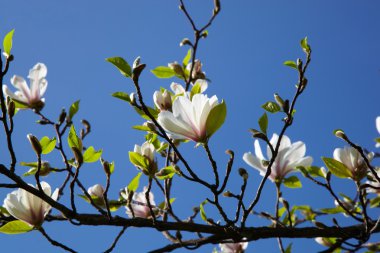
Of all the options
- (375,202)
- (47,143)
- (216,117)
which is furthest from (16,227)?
(375,202)

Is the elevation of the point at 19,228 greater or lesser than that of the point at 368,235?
greater

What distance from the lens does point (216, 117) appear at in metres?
1.07

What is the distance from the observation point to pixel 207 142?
3.62ft

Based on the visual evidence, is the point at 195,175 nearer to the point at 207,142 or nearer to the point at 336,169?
the point at 207,142

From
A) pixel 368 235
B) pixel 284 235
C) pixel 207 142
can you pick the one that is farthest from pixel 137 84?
pixel 368 235

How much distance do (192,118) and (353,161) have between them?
62 centimetres

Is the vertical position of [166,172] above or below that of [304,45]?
below

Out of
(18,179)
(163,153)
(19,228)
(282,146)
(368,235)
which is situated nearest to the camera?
(18,179)

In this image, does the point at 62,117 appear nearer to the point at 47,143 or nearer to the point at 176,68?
the point at 47,143

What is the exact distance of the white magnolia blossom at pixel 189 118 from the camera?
3.56ft

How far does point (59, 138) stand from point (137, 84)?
25.8 inches

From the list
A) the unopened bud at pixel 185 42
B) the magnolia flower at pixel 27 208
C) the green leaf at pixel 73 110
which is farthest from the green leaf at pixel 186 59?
the magnolia flower at pixel 27 208

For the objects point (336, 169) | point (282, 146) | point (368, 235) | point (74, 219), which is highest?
point (282, 146)

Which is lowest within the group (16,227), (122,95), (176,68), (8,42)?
(16,227)
